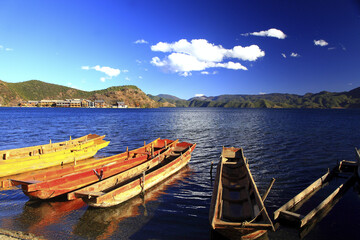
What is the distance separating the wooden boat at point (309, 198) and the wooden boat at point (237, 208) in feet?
5.04

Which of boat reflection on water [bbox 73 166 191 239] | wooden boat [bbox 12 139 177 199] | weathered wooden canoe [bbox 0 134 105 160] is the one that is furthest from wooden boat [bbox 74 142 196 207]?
weathered wooden canoe [bbox 0 134 105 160]

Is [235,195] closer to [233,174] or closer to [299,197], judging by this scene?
[233,174]

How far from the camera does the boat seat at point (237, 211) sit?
9430mm

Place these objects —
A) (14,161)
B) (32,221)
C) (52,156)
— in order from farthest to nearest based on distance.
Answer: (52,156) → (14,161) → (32,221)

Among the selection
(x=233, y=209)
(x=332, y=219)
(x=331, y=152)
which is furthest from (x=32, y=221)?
(x=331, y=152)

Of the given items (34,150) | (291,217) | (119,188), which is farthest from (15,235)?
(34,150)

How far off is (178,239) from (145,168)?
822 cm

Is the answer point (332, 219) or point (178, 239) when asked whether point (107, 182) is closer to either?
point (178, 239)

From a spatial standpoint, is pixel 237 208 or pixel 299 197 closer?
pixel 237 208

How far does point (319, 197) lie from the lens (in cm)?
1327

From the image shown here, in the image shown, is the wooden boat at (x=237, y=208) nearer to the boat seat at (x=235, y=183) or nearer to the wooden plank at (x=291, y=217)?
the boat seat at (x=235, y=183)

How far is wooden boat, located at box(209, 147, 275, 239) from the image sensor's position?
297 inches

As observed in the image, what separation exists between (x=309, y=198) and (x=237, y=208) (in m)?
6.08

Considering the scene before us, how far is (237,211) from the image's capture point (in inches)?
406
